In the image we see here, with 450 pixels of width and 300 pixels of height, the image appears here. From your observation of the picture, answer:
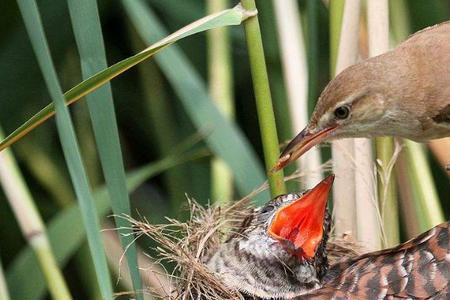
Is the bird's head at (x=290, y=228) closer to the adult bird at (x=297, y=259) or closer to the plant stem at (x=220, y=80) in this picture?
the adult bird at (x=297, y=259)

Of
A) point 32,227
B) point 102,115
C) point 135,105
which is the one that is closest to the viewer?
point 102,115

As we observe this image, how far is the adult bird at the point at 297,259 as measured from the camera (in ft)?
5.24

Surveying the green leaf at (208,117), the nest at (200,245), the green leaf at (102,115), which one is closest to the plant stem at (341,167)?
the nest at (200,245)

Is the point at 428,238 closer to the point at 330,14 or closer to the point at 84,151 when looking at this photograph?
the point at 330,14

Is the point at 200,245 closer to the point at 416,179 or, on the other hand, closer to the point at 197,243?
the point at 197,243

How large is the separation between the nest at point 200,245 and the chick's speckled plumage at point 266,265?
0.10 ft

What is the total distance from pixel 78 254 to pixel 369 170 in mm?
766

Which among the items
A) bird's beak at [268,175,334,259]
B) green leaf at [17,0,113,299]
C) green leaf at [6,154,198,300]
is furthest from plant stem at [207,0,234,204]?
green leaf at [17,0,113,299]

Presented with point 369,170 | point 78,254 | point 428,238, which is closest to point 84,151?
point 78,254

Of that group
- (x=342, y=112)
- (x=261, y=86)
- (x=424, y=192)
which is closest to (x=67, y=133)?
(x=261, y=86)

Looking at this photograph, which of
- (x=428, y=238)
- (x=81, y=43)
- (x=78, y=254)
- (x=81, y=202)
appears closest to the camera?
(x=81, y=202)

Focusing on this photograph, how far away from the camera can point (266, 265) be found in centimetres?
173

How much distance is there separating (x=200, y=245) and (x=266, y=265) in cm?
11

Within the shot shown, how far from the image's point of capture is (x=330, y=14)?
5.81 ft
